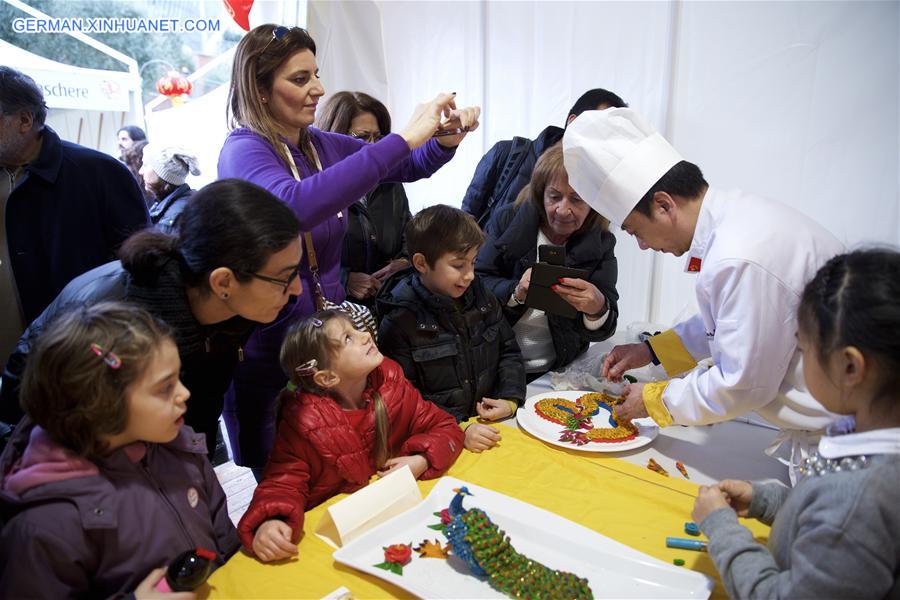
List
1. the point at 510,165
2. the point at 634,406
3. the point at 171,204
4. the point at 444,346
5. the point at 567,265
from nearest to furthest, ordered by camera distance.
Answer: the point at 634,406, the point at 444,346, the point at 567,265, the point at 510,165, the point at 171,204

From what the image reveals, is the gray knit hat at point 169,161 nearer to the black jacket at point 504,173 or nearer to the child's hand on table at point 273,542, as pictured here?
the black jacket at point 504,173

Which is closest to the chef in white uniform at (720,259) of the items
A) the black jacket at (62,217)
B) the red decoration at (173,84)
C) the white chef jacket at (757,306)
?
the white chef jacket at (757,306)

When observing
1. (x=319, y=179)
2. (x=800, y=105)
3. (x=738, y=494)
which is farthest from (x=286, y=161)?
(x=800, y=105)

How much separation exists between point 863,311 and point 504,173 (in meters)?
2.34

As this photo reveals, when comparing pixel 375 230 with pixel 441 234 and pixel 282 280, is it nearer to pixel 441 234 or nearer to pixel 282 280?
pixel 441 234

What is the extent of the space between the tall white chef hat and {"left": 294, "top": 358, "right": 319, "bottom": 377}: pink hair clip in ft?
3.30

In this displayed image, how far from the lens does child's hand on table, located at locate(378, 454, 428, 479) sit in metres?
1.62

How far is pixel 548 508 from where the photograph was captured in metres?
1.50

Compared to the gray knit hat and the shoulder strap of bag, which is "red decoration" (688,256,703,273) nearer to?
the shoulder strap of bag

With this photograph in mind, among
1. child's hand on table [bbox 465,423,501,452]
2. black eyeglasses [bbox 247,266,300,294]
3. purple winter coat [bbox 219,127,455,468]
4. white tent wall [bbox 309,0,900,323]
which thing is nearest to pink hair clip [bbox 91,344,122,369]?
black eyeglasses [bbox 247,266,300,294]

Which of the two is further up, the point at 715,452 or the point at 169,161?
the point at 169,161

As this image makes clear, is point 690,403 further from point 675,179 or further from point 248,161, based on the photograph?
point 248,161

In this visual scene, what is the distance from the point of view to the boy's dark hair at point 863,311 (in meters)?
0.95

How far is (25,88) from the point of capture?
2113 mm
